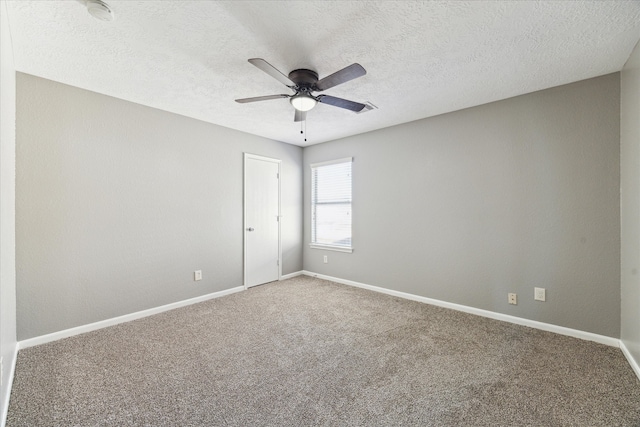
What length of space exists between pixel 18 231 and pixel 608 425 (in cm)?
441

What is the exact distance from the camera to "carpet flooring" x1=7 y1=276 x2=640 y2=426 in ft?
5.27

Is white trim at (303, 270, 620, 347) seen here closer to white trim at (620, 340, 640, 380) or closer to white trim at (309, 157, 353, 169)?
white trim at (620, 340, 640, 380)

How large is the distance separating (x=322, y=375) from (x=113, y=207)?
270 centimetres

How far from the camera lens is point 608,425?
1525 millimetres

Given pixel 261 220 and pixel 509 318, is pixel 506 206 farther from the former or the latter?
pixel 261 220

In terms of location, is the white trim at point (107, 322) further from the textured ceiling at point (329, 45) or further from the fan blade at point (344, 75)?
the fan blade at point (344, 75)

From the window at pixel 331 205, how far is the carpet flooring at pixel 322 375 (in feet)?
5.68

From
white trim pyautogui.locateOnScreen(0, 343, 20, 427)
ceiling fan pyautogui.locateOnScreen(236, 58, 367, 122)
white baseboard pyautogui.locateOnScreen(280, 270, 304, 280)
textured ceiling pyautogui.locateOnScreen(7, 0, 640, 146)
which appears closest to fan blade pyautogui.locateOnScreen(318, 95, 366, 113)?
ceiling fan pyautogui.locateOnScreen(236, 58, 367, 122)

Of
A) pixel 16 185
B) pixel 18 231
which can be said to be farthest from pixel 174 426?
pixel 16 185

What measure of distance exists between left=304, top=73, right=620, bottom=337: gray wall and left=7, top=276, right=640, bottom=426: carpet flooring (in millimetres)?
462

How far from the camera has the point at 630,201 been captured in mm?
2150

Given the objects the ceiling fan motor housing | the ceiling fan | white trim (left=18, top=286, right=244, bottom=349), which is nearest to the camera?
the ceiling fan

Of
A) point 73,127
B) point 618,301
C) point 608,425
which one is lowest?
point 608,425

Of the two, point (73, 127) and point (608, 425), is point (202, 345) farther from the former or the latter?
point (608, 425)
